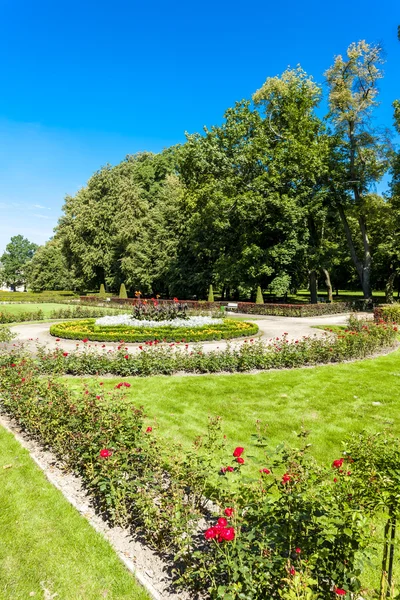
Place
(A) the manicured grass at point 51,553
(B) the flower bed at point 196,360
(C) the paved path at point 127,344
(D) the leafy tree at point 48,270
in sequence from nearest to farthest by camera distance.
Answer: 1. (A) the manicured grass at point 51,553
2. (B) the flower bed at point 196,360
3. (C) the paved path at point 127,344
4. (D) the leafy tree at point 48,270

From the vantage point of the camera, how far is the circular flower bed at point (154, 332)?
1434cm

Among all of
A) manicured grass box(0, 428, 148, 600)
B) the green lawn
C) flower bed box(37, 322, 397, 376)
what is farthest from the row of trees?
manicured grass box(0, 428, 148, 600)

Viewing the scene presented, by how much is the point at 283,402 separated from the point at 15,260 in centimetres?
10283

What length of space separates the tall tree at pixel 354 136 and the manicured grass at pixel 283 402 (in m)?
22.4

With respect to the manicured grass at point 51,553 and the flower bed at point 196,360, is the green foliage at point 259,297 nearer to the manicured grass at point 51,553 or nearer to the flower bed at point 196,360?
the flower bed at point 196,360

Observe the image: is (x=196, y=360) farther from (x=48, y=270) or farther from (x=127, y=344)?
(x=48, y=270)

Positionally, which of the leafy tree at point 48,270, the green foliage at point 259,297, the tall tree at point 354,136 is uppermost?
the tall tree at point 354,136

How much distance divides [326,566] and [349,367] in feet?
26.7

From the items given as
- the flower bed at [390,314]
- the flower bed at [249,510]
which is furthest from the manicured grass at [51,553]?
the flower bed at [390,314]

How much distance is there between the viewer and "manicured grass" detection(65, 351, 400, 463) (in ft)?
19.7

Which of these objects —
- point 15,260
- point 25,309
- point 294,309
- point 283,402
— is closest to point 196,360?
point 283,402

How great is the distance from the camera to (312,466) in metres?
3.09

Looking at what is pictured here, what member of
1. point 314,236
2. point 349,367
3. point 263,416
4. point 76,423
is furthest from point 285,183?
point 76,423

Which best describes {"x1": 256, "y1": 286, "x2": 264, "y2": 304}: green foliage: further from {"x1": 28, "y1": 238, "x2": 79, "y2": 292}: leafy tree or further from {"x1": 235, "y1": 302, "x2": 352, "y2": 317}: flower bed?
{"x1": 28, "y1": 238, "x2": 79, "y2": 292}: leafy tree
